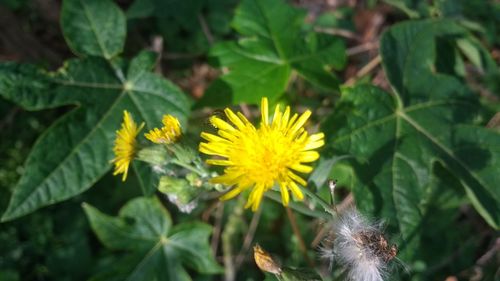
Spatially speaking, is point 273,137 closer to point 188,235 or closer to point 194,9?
point 188,235

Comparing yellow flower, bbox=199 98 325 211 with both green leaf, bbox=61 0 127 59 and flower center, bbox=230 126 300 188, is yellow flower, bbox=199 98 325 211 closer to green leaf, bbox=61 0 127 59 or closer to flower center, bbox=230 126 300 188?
flower center, bbox=230 126 300 188

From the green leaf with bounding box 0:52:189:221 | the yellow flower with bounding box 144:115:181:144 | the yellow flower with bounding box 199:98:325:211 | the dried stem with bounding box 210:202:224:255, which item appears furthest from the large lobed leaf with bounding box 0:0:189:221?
the dried stem with bounding box 210:202:224:255

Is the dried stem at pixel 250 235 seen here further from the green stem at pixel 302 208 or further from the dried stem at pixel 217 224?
the green stem at pixel 302 208

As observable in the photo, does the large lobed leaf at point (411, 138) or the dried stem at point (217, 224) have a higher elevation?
the large lobed leaf at point (411, 138)

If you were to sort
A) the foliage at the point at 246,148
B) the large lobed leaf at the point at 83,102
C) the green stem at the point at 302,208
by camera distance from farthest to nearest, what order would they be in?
1. the large lobed leaf at the point at 83,102
2. the foliage at the point at 246,148
3. the green stem at the point at 302,208

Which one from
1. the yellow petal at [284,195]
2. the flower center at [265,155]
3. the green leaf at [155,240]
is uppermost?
the flower center at [265,155]

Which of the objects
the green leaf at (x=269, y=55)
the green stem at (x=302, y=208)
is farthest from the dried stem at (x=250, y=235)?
the green stem at (x=302, y=208)

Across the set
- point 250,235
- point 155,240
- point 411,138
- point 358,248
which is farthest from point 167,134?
point 250,235
